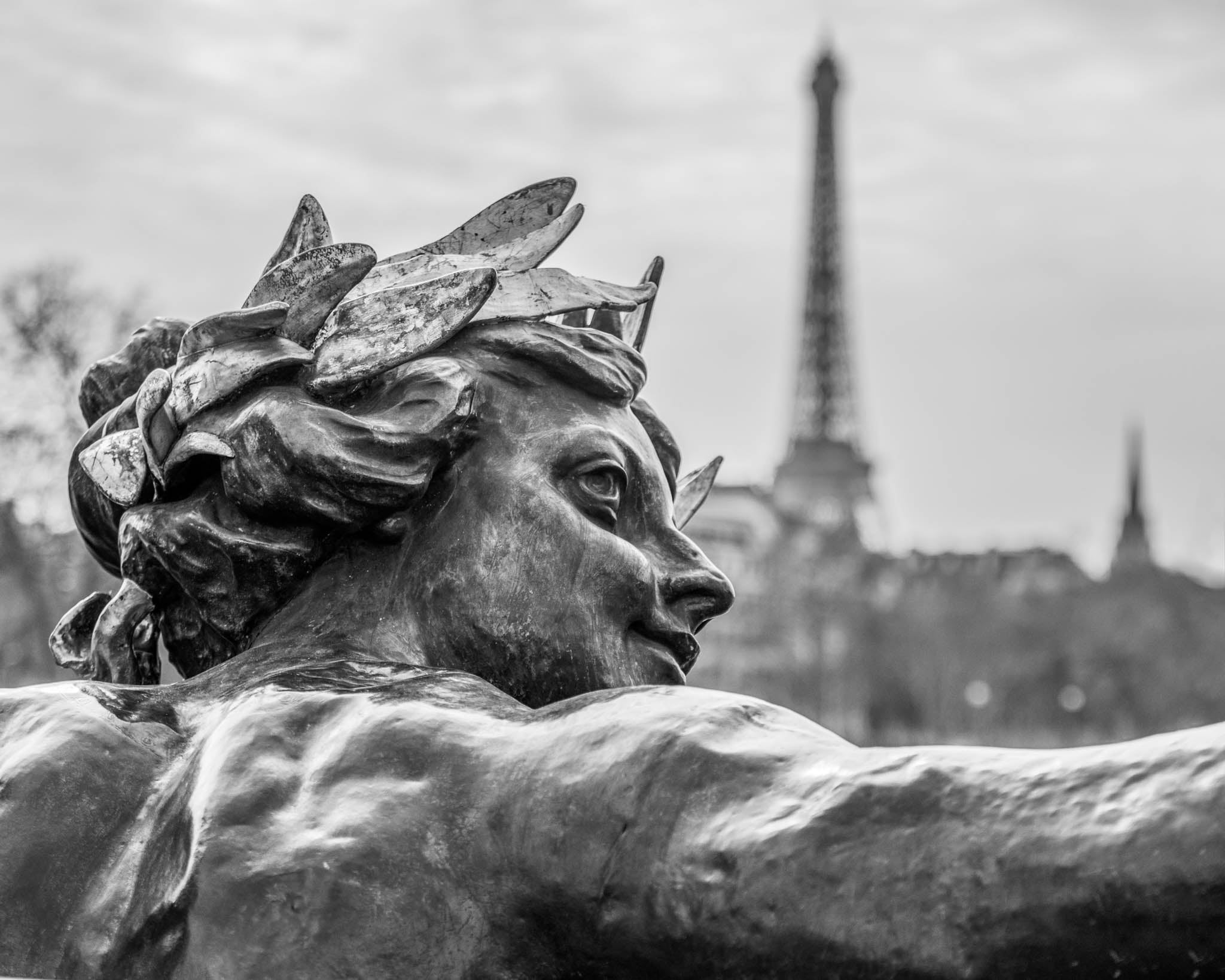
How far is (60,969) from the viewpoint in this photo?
2225mm

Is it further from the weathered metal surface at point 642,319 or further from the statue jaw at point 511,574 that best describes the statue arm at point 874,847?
the weathered metal surface at point 642,319

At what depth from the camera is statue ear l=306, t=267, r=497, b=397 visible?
2.70 metres

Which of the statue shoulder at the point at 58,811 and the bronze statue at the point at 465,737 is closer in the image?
the bronze statue at the point at 465,737

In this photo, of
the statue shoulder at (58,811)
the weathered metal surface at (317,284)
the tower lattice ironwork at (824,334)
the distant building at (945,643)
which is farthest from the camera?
the tower lattice ironwork at (824,334)

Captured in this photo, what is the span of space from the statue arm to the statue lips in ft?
2.53

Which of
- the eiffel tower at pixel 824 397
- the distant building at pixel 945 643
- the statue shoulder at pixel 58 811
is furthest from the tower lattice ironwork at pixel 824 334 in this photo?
the statue shoulder at pixel 58 811

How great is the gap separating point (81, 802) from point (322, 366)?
69 centimetres

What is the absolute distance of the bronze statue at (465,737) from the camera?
1777mm

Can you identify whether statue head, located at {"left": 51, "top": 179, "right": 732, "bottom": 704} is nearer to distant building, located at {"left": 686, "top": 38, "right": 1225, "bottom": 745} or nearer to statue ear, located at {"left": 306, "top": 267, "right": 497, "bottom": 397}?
statue ear, located at {"left": 306, "top": 267, "right": 497, "bottom": 397}

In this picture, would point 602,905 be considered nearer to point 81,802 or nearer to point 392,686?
point 392,686

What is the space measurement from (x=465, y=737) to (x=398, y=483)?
1.77ft

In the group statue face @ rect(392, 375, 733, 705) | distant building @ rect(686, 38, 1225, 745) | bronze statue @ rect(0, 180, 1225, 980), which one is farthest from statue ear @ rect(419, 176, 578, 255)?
distant building @ rect(686, 38, 1225, 745)

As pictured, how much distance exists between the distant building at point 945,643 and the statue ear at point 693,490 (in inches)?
1456

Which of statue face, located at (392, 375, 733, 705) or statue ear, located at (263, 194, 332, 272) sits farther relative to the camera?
statue ear, located at (263, 194, 332, 272)
